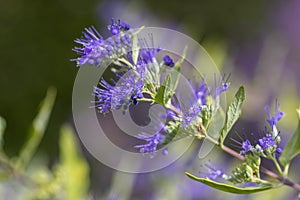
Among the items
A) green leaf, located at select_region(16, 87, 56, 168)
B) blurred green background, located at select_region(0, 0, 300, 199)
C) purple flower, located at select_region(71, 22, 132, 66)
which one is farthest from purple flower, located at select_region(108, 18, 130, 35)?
blurred green background, located at select_region(0, 0, 300, 199)

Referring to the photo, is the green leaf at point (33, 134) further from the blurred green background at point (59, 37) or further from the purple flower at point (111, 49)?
the blurred green background at point (59, 37)

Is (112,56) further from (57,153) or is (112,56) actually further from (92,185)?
(57,153)

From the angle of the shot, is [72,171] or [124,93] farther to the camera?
[72,171]

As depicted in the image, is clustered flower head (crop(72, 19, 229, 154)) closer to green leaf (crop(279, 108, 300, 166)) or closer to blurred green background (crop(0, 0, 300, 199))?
green leaf (crop(279, 108, 300, 166))

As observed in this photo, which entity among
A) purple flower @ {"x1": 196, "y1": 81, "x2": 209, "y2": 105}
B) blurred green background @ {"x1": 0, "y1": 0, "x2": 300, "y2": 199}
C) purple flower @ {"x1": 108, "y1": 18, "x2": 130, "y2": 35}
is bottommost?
blurred green background @ {"x1": 0, "y1": 0, "x2": 300, "y2": 199}

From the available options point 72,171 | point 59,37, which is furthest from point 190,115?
point 59,37

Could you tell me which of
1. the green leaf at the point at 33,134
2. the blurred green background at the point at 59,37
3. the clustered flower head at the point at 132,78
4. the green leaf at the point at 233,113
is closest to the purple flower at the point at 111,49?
the clustered flower head at the point at 132,78

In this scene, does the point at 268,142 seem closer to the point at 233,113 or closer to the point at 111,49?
the point at 233,113

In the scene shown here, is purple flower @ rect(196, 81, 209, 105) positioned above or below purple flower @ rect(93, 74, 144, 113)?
above

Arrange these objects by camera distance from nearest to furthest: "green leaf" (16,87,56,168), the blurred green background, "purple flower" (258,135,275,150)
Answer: "purple flower" (258,135,275,150), "green leaf" (16,87,56,168), the blurred green background
